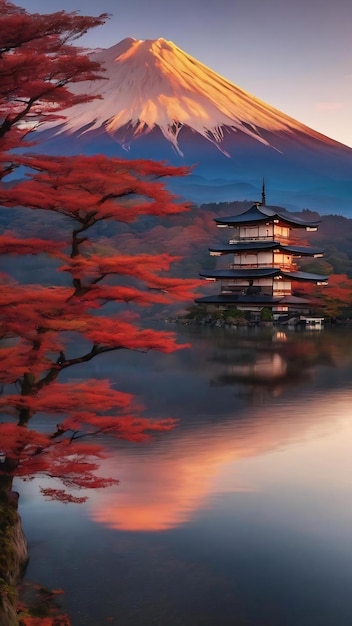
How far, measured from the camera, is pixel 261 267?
35219 millimetres

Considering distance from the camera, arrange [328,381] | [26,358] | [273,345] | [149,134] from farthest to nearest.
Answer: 1. [149,134]
2. [273,345]
3. [328,381]
4. [26,358]

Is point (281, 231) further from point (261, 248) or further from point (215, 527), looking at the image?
point (215, 527)

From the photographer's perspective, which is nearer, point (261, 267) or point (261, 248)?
point (261, 248)

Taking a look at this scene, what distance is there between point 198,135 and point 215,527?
90.1 metres

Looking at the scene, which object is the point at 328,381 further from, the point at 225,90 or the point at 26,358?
the point at 225,90

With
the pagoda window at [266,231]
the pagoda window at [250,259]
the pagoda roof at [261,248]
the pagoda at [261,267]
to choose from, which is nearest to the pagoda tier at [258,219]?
the pagoda at [261,267]

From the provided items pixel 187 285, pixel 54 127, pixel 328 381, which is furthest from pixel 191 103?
pixel 187 285

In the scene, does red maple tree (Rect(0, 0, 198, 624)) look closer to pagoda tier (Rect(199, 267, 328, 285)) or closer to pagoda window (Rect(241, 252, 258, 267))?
pagoda tier (Rect(199, 267, 328, 285))

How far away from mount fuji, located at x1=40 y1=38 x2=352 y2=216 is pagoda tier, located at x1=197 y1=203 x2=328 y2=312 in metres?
43.4

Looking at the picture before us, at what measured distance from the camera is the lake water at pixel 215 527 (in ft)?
16.1

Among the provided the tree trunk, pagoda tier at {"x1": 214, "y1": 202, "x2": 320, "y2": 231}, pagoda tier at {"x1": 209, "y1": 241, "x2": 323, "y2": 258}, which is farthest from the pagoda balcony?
the tree trunk

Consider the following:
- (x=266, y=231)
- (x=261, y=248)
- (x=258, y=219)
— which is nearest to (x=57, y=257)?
(x=261, y=248)

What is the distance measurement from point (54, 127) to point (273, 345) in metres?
77.7

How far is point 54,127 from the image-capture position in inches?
3637
